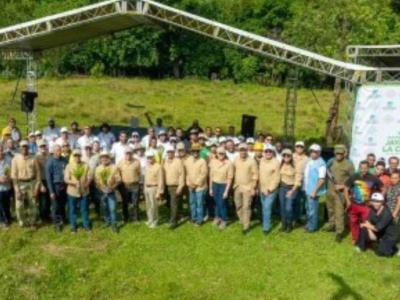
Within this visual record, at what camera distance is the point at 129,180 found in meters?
12.7

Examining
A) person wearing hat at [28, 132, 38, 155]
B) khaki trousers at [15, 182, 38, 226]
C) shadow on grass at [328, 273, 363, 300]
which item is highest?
person wearing hat at [28, 132, 38, 155]

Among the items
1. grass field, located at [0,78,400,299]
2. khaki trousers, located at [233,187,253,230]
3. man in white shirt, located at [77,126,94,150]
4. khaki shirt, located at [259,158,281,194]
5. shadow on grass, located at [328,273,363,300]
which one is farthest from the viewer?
man in white shirt, located at [77,126,94,150]

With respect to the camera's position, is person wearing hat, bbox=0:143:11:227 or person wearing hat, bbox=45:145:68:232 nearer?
person wearing hat, bbox=45:145:68:232

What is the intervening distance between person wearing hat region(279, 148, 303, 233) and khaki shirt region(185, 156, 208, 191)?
154 centimetres

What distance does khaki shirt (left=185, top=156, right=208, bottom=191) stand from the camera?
497 inches

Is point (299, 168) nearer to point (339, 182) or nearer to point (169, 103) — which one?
point (339, 182)

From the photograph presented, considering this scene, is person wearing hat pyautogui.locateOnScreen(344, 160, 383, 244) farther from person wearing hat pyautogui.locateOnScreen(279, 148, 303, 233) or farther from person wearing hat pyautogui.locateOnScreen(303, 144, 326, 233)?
person wearing hat pyautogui.locateOnScreen(279, 148, 303, 233)

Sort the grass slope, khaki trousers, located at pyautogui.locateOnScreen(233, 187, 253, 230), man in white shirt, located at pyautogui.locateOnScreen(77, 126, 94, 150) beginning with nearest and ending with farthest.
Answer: khaki trousers, located at pyautogui.locateOnScreen(233, 187, 253, 230)
man in white shirt, located at pyautogui.locateOnScreen(77, 126, 94, 150)
the grass slope

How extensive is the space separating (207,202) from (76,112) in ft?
53.1

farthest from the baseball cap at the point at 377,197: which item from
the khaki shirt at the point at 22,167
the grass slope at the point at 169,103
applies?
the grass slope at the point at 169,103

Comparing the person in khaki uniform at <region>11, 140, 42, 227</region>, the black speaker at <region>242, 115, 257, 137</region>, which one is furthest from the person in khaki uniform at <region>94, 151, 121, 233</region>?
the black speaker at <region>242, 115, 257, 137</region>

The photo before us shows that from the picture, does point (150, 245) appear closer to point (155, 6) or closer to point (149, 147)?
point (149, 147)

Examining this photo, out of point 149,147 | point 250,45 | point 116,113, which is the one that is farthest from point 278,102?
point 149,147

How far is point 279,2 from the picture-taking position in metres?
55.2
